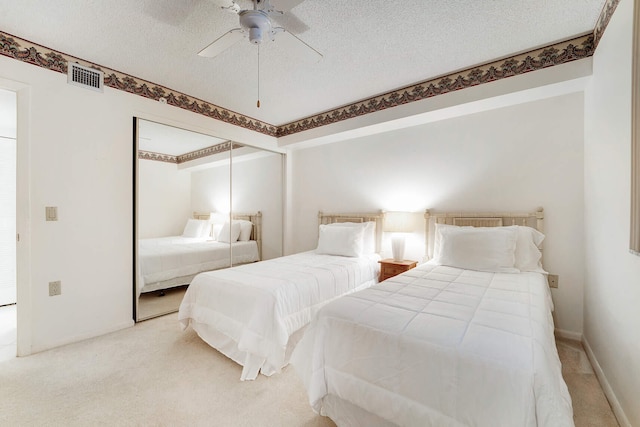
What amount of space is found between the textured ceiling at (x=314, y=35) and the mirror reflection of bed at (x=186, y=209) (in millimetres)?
779

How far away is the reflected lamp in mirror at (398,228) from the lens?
329 centimetres

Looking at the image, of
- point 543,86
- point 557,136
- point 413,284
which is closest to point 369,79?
point 543,86

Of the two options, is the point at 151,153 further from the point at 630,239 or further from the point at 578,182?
the point at 578,182

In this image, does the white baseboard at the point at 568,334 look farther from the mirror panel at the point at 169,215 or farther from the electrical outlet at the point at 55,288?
the electrical outlet at the point at 55,288

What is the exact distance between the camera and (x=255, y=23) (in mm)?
1678

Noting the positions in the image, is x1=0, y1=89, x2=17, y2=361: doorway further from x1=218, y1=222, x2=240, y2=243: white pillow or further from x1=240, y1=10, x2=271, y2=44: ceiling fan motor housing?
x1=240, y1=10, x2=271, y2=44: ceiling fan motor housing

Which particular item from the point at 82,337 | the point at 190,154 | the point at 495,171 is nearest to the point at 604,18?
the point at 495,171

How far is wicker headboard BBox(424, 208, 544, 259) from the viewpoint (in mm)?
2680

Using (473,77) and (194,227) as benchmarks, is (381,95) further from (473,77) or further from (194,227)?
(194,227)

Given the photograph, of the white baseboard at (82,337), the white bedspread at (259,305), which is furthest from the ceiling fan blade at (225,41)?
the white baseboard at (82,337)

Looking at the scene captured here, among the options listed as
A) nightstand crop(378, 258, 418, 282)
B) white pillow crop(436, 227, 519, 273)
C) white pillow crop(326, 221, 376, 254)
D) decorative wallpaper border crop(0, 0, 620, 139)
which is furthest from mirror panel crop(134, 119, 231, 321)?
white pillow crop(436, 227, 519, 273)

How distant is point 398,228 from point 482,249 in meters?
0.99

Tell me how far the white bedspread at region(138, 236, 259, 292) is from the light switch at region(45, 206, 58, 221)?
0.73 metres

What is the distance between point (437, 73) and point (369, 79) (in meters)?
0.71
